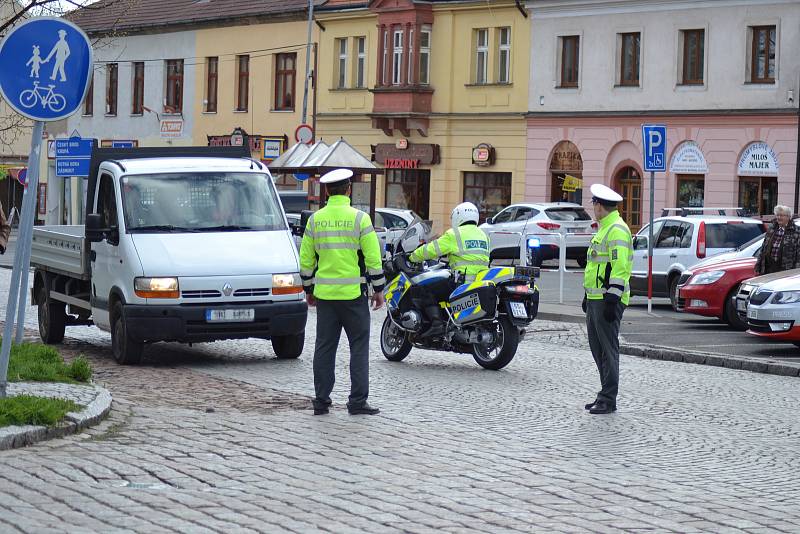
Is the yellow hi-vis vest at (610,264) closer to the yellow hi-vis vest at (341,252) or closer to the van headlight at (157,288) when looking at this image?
the yellow hi-vis vest at (341,252)

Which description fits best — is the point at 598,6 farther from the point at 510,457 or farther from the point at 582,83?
the point at 510,457

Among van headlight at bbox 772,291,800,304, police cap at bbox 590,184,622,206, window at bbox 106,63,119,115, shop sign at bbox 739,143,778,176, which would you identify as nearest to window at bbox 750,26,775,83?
shop sign at bbox 739,143,778,176

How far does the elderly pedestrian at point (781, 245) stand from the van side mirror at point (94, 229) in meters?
9.56

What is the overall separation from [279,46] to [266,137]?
10.6ft

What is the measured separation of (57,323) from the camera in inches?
691

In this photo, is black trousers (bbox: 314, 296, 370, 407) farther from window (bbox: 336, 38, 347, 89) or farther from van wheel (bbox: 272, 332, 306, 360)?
window (bbox: 336, 38, 347, 89)

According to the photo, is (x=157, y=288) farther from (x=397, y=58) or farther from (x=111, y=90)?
(x=111, y=90)

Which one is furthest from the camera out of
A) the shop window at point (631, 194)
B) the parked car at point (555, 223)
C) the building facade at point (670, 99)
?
the shop window at point (631, 194)

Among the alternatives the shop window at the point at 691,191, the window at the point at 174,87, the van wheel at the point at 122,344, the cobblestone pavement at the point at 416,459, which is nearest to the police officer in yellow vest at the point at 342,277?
the cobblestone pavement at the point at 416,459

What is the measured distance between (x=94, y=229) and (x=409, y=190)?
3671 centimetres

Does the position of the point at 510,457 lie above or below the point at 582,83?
below

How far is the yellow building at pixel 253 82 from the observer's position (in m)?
54.7

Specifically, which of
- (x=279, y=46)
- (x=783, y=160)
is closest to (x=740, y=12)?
(x=783, y=160)

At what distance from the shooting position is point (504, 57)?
48.5 metres
